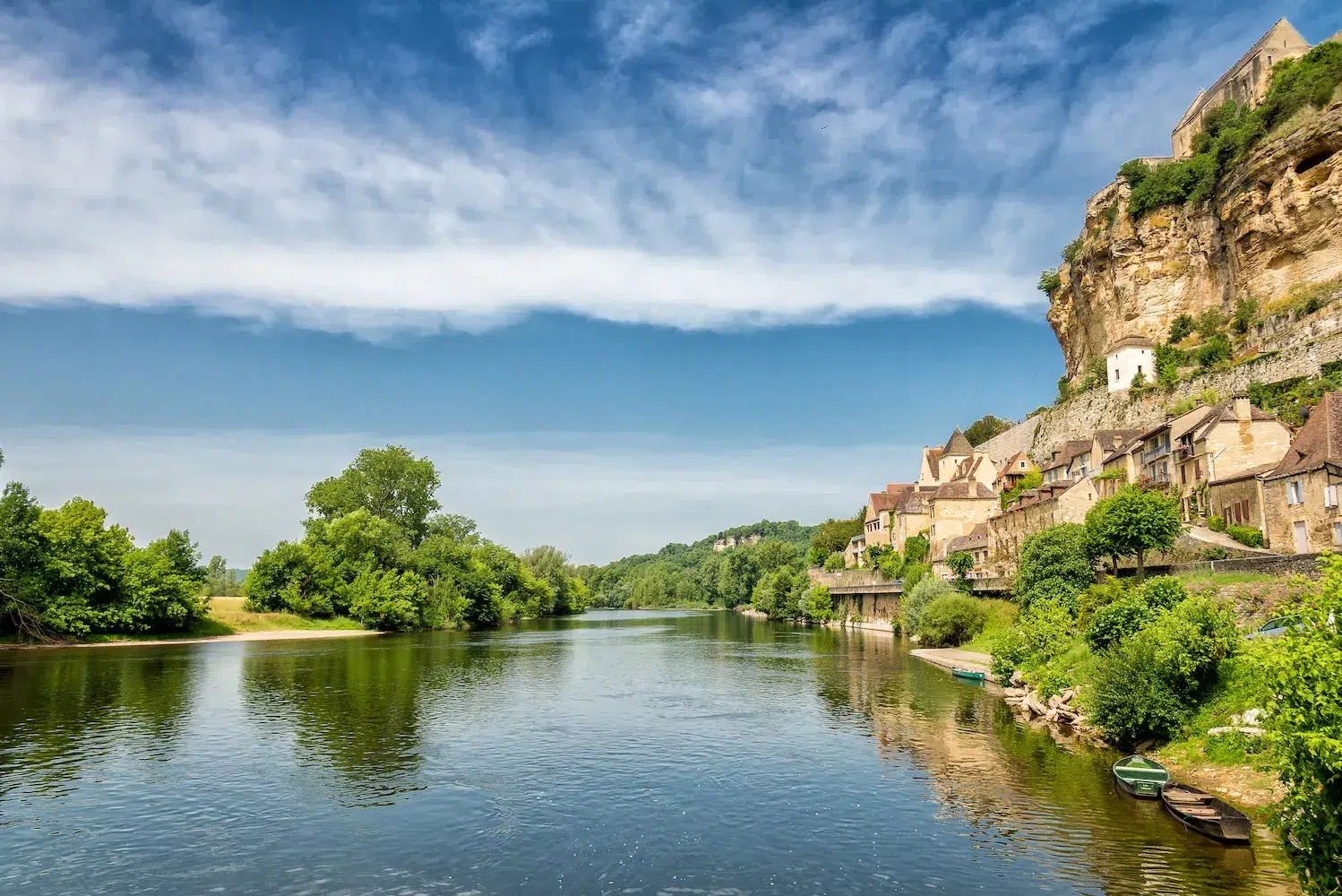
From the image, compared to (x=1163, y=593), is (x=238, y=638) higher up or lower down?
lower down

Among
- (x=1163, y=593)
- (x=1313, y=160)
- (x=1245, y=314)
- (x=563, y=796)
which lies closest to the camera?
(x=563, y=796)

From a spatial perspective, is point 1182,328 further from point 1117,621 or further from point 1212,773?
point 1212,773

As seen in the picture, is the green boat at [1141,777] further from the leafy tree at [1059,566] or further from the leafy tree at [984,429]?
the leafy tree at [984,429]

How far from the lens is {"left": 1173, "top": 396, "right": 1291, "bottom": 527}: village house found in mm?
40375

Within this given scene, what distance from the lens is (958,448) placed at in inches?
3519

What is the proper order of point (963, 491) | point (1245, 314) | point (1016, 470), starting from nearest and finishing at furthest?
point (1245, 314), point (1016, 470), point (963, 491)

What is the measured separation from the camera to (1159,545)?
36.5m

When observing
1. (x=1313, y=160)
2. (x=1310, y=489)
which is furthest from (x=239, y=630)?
(x=1313, y=160)

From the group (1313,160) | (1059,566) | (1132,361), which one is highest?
(1313,160)

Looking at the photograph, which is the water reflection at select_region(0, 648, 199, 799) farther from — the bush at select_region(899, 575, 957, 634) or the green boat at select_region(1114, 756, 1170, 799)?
the bush at select_region(899, 575, 957, 634)

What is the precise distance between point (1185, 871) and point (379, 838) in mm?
14420

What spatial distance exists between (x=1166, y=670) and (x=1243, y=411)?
25.5 m

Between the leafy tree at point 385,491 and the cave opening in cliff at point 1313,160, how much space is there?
85.7m

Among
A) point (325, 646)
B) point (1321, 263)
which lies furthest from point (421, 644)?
point (1321, 263)
